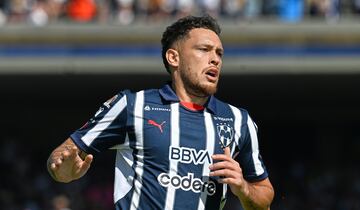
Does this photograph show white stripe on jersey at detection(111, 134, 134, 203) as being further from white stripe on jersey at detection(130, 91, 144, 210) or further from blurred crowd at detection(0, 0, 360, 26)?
blurred crowd at detection(0, 0, 360, 26)

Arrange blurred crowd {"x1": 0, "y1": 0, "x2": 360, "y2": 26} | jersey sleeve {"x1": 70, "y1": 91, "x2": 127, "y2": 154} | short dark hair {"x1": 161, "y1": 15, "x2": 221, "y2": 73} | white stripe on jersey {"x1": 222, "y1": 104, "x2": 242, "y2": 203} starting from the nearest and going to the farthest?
jersey sleeve {"x1": 70, "y1": 91, "x2": 127, "y2": 154}
white stripe on jersey {"x1": 222, "y1": 104, "x2": 242, "y2": 203}
short dark hair {"x1": 161, "y1": 15, "x2": 221, "y2": 73}
blurred crowd {"x1": 0, "y1": 0, "x2": 360, "y2": 26}

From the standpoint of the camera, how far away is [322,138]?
22.2m

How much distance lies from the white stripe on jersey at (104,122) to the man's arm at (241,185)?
66 centimetres

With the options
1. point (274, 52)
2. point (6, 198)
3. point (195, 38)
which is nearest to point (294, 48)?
point (274, 52)

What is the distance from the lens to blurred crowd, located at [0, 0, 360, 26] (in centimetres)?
1736

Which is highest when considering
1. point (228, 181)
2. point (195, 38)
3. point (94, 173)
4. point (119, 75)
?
point (195, 38)

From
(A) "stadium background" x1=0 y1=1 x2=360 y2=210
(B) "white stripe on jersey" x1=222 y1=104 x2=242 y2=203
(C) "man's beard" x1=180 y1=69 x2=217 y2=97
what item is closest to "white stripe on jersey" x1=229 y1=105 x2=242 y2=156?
(B) "white stripe on jersey" x1=222 y1=104 x2=242 y2=203

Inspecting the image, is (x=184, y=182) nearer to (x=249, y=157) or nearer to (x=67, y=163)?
(x=249, y=157)

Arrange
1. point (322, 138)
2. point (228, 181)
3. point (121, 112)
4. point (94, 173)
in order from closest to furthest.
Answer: point (228, 181), point (121, 112), point (94, 173), point (322, 138)

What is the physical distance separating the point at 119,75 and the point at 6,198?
3095 millimetres

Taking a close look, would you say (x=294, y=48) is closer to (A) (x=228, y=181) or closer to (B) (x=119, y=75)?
(B) (x=119, y=75)

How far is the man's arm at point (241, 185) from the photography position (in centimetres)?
A: 543

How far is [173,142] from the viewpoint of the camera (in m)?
5.77

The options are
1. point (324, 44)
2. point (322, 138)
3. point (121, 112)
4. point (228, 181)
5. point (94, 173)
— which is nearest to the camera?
point (228, 181)
